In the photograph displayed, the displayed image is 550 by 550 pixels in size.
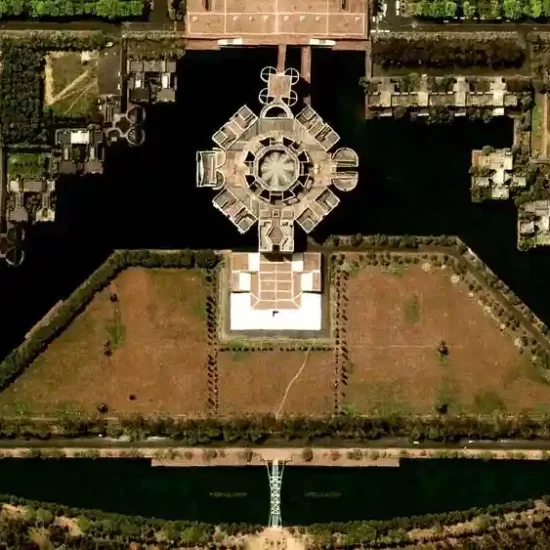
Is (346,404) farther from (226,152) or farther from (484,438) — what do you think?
(226,152)

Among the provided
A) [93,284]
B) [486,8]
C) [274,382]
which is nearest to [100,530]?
[274,382]

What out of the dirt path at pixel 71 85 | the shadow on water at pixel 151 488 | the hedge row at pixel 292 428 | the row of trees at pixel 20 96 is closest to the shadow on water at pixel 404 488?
the hedge row at pixel 292 428

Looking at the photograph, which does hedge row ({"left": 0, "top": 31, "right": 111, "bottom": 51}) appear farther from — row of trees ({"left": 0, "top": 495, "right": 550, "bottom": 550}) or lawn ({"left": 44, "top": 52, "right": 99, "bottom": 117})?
row of trees ({"left": 0, "top": 495, "right": 550, "bottom": 550})

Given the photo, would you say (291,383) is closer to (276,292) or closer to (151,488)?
(276,292)

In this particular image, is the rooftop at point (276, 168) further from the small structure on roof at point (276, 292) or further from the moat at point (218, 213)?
the moat at point (218, 213)

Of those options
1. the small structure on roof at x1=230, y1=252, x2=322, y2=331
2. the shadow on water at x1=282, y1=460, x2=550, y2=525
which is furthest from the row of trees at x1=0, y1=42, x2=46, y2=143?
the shadow on water at x1=282, y1=460, x2=550, y2=525

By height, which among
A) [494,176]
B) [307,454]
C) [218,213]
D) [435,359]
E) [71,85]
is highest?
[71,85]

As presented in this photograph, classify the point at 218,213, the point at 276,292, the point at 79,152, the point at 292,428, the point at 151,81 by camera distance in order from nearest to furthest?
1. the point at 79,152
2. the point at 151,81
3. the point at 292,428
4. the point at 276,292
5. the point at 218,213

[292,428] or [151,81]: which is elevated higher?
[151,81]

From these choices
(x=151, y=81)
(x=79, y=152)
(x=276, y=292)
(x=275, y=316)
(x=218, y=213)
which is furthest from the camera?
(x=218, y=213)
